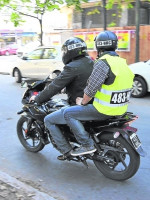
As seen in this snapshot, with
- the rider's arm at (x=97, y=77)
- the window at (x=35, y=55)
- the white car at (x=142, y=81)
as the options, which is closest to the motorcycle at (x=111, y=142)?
the rider's arm at (x=97, y=77)

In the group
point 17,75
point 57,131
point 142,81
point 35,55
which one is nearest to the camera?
point 57,131

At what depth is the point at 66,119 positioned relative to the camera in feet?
12.9

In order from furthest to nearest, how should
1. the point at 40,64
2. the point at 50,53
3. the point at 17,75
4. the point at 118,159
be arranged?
the point at 17,75, the point at 40,64, the point at 50,53, the point at 118,159

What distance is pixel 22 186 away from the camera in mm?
3791

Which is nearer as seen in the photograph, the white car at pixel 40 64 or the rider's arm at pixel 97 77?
the rider's arm at pixel 97 77

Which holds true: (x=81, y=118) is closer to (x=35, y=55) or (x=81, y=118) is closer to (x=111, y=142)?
(x=111, y=142)

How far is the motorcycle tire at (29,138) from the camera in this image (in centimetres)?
493

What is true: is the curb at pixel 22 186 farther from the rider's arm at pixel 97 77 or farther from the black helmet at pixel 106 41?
the black helmet at pixel 106 41

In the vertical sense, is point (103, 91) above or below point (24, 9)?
below

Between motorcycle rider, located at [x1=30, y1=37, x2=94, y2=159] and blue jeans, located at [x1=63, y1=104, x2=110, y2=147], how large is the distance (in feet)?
0.52

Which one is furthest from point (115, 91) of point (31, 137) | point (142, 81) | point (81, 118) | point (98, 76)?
point (142, 81)

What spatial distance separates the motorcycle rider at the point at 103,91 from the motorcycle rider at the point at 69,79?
10.4 inches

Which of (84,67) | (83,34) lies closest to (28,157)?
(84,67)

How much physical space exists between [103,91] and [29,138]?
6.28 ft
